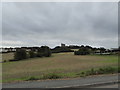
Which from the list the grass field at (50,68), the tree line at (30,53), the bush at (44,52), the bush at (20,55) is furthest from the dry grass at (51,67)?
the bush at (44,52)

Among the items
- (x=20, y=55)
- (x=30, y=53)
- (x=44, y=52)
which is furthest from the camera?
(x=44, y=52)

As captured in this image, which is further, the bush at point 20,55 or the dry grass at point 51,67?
the bush at point 20,55

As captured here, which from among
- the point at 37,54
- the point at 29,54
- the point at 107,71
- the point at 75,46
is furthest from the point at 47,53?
the point at 107,71

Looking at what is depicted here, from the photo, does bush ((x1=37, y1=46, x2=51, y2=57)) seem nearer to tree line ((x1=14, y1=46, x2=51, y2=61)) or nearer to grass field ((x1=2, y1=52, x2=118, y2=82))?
tree line ((x1=14, y1=46, x2=51, y2=61))

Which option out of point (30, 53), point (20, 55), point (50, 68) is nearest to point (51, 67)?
point (50, 68)

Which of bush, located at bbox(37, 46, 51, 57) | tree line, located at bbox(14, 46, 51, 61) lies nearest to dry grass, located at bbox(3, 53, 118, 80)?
tree line, located at bbox(14, 46, 51, 61)

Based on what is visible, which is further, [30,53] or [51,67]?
[30,53]

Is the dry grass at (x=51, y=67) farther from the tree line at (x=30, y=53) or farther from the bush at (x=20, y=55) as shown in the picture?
the tree line at (x=30, y=53)

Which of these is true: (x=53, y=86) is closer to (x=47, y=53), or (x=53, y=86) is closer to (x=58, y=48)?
(x=47, y=53)

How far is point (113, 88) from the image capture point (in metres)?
6.43

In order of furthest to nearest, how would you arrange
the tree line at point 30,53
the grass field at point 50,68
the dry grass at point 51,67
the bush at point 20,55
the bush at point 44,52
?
the bush at point 44,52, the tree line at point 30,53, the bush at point 20,55, the dry grass at point 51,67, the grass field at point 50,68

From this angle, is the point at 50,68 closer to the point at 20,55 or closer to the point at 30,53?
the point at 20,55

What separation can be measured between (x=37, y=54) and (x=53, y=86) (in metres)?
65.5

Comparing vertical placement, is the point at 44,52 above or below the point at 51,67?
above
